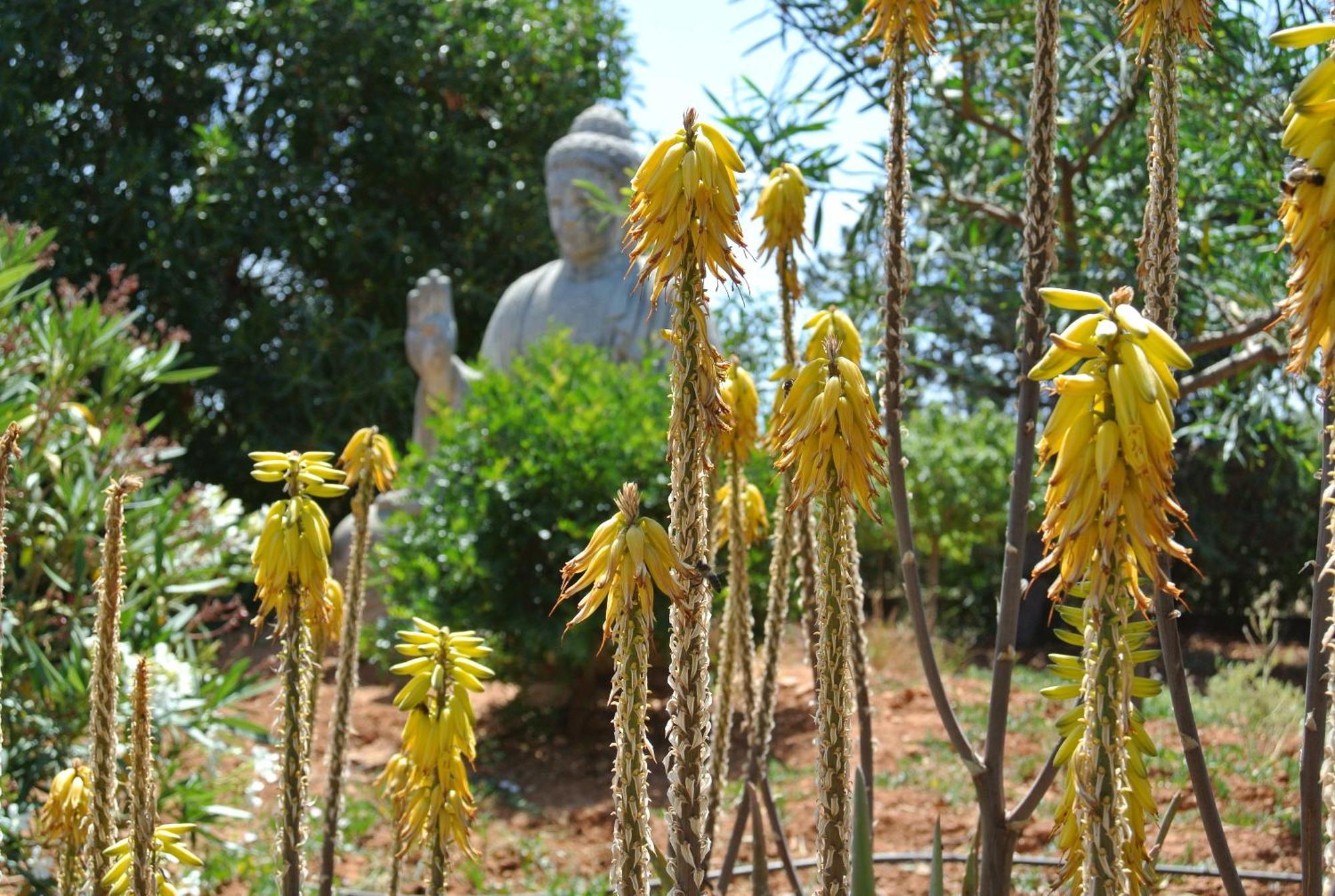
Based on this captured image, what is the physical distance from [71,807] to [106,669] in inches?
19.3

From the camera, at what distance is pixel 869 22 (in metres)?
4.62

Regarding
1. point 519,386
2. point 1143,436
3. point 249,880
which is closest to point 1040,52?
point 1143,436

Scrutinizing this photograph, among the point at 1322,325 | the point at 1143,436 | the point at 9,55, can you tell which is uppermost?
the point at 9,55

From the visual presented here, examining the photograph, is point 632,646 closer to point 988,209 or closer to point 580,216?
point 988,209

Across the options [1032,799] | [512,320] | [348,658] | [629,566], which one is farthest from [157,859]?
[512,320]

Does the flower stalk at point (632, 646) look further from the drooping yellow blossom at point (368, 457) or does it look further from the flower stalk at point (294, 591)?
the drooping yellow blossom at point (368, 457)

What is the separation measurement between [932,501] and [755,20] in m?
6.60

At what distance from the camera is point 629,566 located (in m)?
1.33

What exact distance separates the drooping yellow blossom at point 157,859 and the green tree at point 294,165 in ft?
36.4

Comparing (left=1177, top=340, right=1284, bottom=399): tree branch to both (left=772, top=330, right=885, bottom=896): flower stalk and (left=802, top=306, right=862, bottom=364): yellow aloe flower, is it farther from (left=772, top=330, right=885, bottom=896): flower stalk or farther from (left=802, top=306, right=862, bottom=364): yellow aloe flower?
(left=772, top=330, right=885, bottom=896): flower stalk

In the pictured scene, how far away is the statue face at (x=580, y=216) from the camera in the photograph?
7855mm

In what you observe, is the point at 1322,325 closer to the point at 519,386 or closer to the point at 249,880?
the point at 249,880

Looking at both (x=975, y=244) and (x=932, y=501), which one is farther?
(x=932, y=501)

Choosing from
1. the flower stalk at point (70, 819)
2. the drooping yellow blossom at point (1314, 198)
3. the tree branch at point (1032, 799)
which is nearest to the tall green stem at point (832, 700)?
the drooping yellow blossom at point (1314, 198)
